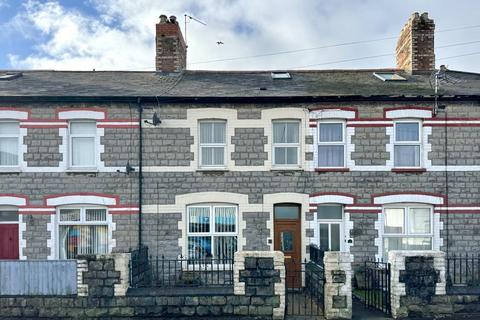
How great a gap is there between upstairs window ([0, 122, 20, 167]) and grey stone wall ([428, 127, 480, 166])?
13.6 m

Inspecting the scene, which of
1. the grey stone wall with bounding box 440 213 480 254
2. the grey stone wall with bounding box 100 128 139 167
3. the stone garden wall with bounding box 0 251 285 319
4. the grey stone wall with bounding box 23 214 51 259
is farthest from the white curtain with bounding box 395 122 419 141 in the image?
the grey stone wall with bounding box 23 214 51 259

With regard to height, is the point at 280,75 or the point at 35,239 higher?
the point at 280,75

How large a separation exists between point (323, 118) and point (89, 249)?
8827 mm

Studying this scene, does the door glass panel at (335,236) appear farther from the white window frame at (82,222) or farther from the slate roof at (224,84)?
the white window frame at (82,222)

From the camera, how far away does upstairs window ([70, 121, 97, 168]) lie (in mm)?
12125

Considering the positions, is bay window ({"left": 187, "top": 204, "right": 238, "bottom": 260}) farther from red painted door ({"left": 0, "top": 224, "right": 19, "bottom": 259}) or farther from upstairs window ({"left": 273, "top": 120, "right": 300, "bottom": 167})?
red painted door ({"left": 0, "top": 224, "right": 19, "bottom": 259})

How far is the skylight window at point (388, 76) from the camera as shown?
13791 millimetres

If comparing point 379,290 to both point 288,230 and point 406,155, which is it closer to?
point 288,230

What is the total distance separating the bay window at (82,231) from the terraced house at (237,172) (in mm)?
33

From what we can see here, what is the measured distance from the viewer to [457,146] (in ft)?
39.2

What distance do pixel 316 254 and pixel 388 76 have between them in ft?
25.9

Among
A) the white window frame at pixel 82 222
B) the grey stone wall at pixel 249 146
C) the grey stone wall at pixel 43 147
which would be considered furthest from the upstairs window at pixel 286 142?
the grey stone wall at pixel 43 147

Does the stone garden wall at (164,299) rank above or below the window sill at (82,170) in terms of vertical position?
below

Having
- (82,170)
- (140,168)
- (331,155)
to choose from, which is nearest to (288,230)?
(331,155)
